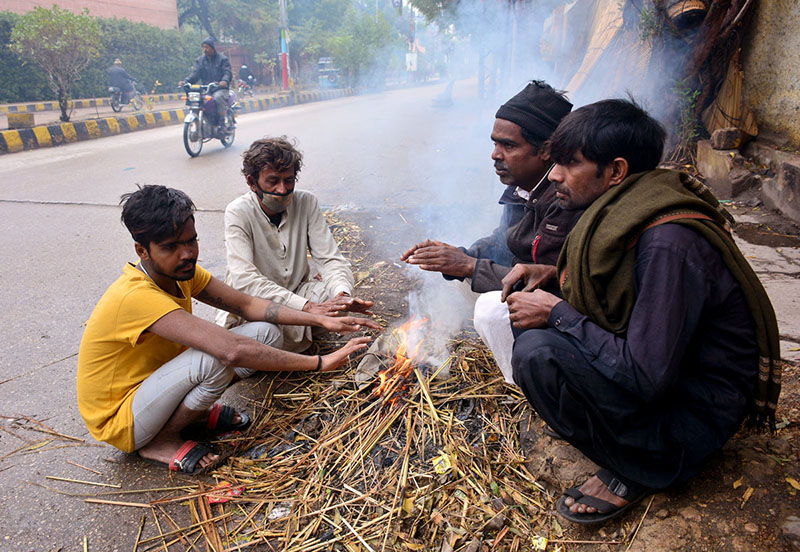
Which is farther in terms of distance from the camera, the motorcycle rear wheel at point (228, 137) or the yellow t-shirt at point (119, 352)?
the motorcycle rear wheel at point (228, 137)

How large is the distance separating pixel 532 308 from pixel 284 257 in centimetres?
205

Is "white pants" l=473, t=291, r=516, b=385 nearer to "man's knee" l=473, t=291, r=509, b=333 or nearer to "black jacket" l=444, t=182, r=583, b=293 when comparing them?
"man's knee" l=473, t=291, r=509, b=333

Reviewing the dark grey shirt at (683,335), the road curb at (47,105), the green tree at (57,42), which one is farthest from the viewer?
the road curb at (47,105)

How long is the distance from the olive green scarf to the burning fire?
4.00 feet

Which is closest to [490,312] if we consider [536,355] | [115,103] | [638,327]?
[536,355]

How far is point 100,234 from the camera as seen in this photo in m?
5.87

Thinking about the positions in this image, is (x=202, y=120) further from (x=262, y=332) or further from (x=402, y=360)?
(x=402, y=360)

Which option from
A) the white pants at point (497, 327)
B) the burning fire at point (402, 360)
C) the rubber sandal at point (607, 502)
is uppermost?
the white pants at point (497, 327)

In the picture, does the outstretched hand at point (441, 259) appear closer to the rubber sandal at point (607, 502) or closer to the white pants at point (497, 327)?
the white pants at point (497, 327)

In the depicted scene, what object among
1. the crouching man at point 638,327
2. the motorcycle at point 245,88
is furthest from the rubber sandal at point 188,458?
the motorcycle at point 245,88

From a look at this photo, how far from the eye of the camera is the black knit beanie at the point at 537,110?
2.80m

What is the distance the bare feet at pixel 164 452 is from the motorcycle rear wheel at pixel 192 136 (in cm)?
870

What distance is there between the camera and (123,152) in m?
10.7

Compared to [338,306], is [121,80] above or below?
above
